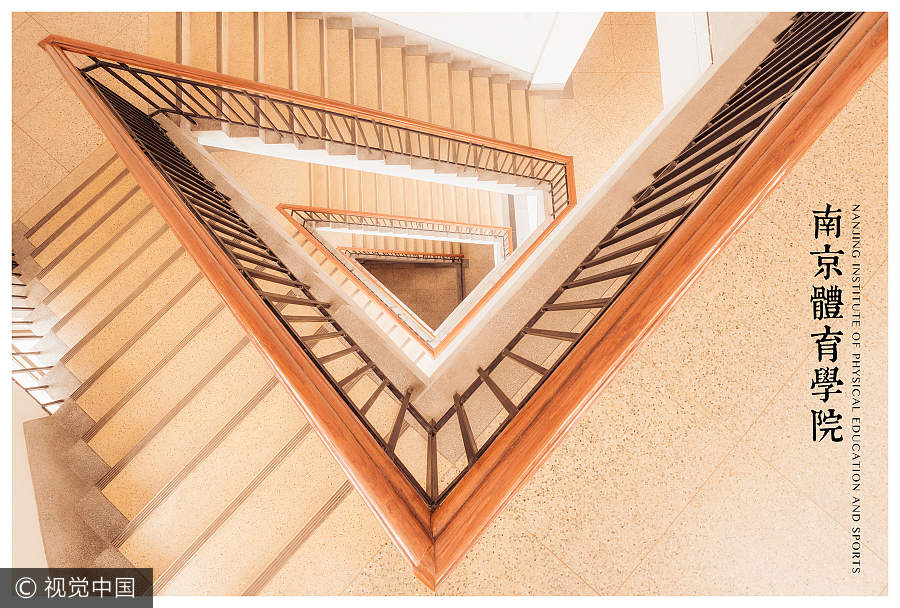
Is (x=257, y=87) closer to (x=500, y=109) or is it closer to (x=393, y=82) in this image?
(x=393, y=82)

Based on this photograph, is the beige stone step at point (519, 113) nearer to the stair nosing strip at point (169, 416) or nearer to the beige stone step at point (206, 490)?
the stair nosing strip at point (169, 416)

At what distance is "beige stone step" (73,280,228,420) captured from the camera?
2559 mm

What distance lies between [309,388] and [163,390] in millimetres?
1831

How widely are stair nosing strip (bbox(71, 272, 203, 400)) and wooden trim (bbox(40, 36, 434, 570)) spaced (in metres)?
1.07

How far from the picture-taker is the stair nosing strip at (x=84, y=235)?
2.98 meters

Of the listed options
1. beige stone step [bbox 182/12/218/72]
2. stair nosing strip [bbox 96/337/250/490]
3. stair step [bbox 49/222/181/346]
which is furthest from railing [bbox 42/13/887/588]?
beige stone step [bbox 182/12/218/72]

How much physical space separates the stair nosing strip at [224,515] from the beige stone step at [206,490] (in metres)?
0.02

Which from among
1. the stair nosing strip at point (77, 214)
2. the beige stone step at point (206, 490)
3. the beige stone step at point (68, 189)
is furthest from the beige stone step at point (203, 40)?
the beige stone step at point (206, 490)

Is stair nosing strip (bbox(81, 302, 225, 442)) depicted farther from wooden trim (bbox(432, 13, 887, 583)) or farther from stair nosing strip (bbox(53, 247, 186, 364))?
wooden trim (bbox(432, 13, 887, 583))

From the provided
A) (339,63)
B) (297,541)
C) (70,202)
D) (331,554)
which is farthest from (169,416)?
(339,63)

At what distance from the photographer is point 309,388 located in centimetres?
123

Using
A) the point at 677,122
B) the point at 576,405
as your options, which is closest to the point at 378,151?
the point at 677,122

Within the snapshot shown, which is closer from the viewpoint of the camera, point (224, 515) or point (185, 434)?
point (224, 515)

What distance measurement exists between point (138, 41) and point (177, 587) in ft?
13.1
